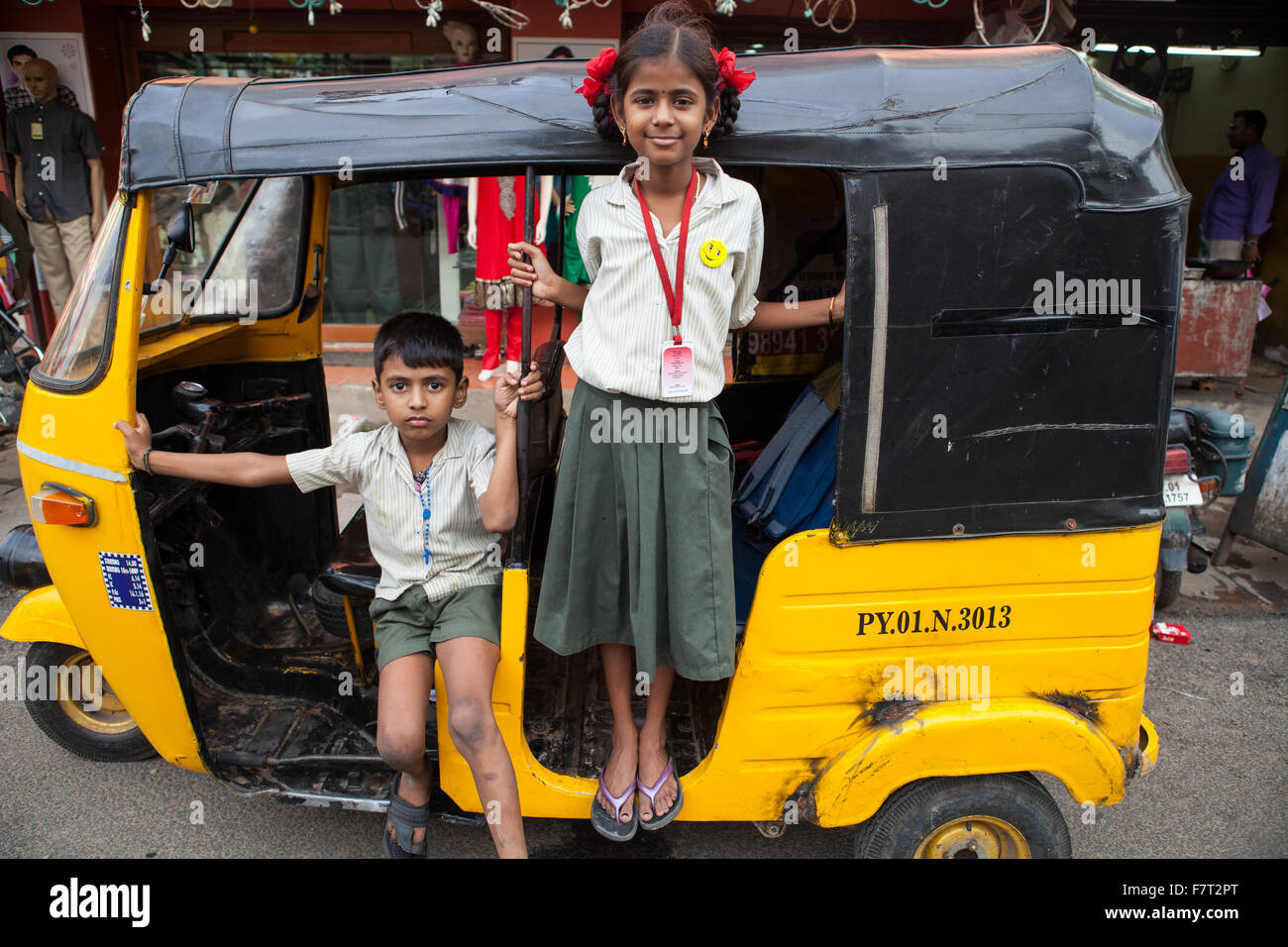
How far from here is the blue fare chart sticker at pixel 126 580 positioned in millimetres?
2486

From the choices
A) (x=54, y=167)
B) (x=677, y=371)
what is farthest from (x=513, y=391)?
(x=54, y=167)

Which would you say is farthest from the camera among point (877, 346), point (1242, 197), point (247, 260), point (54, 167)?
point (1242, 197)

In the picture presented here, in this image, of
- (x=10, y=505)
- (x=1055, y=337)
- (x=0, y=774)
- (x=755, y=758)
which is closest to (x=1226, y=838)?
(x=755, y=758)

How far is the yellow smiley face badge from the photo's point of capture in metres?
2.16

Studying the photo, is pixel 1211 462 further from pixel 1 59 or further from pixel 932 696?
pixel 1 59

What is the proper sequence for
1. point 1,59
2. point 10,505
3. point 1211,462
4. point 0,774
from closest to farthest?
point 0,774 → point 1211,462 → point 10,505 → point 1,59

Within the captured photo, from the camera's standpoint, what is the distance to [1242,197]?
27.7 ft

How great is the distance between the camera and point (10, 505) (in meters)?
5.42

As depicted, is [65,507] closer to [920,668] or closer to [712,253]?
[712,253]

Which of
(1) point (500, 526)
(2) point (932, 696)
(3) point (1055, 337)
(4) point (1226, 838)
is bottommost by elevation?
(4) point (1226, 838)

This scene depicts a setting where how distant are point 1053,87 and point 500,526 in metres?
1.78

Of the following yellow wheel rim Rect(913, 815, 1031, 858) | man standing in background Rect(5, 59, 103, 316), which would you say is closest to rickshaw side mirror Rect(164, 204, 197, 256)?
yellow wheel rim Rect(913, 815, 1031, 858)

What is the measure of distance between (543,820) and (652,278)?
1926mm

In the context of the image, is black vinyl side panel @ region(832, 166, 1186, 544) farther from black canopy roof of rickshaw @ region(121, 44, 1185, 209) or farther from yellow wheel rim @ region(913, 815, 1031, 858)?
yellow wheel rim @ region(913, 815, 1031, 858)
